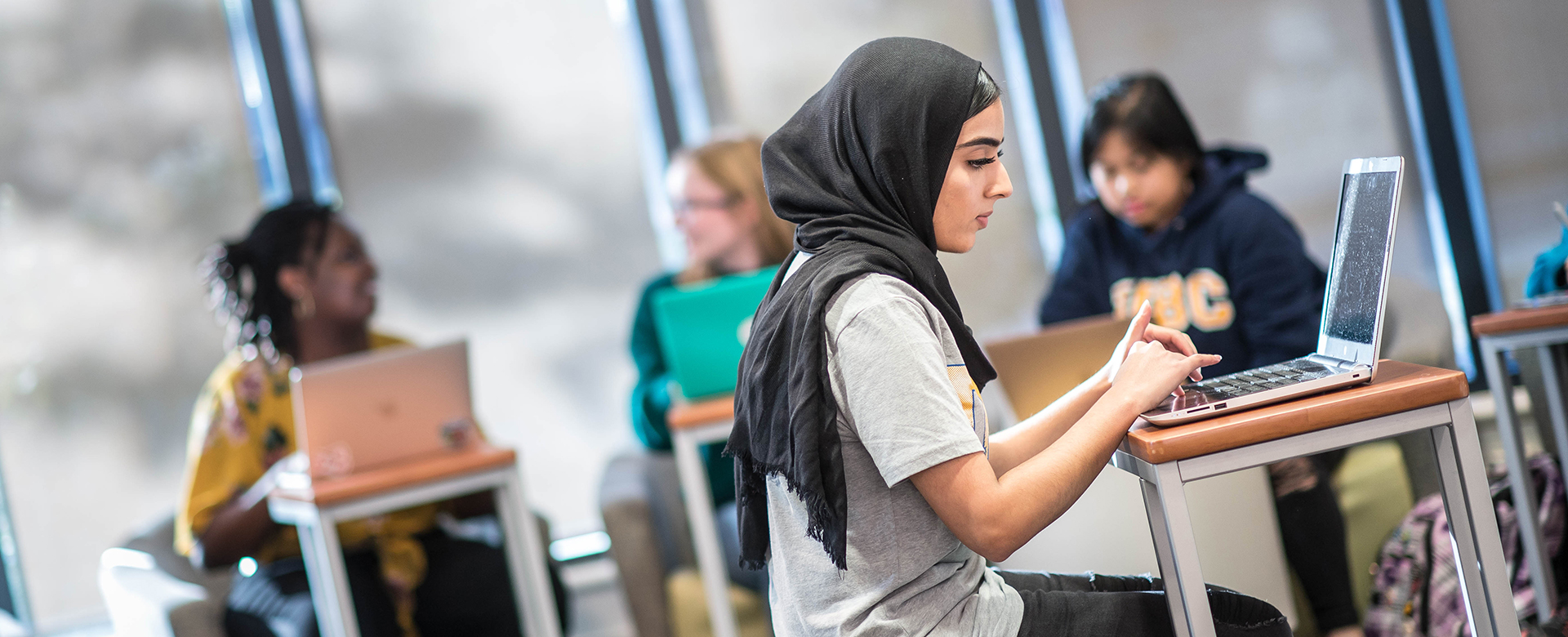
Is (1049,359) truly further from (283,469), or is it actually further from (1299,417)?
(283,469)

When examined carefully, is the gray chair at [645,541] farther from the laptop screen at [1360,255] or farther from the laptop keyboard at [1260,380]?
the laptop screen at [1360,255]

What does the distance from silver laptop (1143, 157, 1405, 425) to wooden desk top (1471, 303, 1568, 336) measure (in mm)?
568

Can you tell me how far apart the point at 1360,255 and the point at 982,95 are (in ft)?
1.53

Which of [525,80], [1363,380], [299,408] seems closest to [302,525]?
[299,408]

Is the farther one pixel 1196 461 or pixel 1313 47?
pixel 1313 47

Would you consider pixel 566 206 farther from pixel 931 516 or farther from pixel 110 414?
pixel 931 516

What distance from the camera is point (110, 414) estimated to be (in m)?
3.14

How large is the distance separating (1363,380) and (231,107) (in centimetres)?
311

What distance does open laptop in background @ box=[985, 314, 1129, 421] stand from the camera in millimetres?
1898

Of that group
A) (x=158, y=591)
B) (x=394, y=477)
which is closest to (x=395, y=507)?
(x=394, y=477)

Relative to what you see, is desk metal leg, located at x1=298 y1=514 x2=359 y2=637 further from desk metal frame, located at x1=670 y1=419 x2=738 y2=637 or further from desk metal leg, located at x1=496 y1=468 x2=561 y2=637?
desk metal frame, located at x1=670 y1=419 x2=738 y2=637

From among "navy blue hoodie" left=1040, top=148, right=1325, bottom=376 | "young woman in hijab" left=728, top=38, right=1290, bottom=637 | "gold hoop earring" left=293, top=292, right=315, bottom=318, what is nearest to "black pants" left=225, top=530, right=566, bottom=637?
A: "gold hoop earring" left=293, top=292, right=315, bottom=318

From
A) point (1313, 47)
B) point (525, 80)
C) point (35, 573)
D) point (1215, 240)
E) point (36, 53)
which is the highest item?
point (36, 53)

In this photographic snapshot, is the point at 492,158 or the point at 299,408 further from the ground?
the point at 492,158
